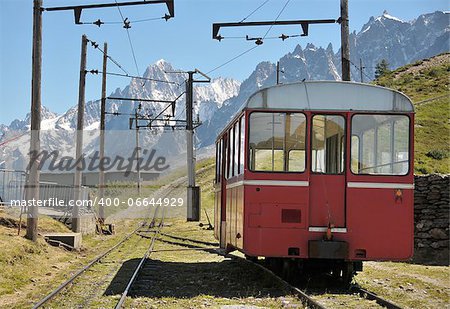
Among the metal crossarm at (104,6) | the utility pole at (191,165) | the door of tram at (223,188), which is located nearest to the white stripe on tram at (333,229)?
the door of tram at (223,188)

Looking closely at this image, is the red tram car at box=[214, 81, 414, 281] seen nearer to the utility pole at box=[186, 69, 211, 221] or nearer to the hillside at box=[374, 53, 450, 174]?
the hillside at box=[374, 53, 450, 174]

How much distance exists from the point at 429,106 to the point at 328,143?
4224 centimetres

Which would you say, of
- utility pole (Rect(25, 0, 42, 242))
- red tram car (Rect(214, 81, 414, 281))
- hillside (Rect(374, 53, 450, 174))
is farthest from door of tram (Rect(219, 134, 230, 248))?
hillside (Rect(374, 53, 450, 174))

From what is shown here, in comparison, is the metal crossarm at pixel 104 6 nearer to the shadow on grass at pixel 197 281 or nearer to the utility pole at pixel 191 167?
the shadow on grass at pixel 197 281

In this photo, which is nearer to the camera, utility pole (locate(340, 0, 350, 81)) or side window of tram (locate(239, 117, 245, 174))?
side window of tram (locate(239, 117, 245, 174))

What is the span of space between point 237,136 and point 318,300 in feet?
12.4

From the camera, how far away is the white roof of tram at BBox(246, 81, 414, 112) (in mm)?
12406

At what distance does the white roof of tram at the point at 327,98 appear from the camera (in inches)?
488

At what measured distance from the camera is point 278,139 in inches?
486

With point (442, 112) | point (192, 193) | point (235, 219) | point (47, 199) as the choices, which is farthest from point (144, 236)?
point (442, 112)

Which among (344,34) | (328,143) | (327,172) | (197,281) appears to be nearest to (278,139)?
(328,143)

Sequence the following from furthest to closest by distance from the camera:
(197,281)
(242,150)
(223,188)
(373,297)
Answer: (223,188)
(197,281)
(242,150)
(373,297)

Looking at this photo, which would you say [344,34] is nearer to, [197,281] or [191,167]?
[197,281]

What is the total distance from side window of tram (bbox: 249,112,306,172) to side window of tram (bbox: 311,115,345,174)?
0.79 ft
